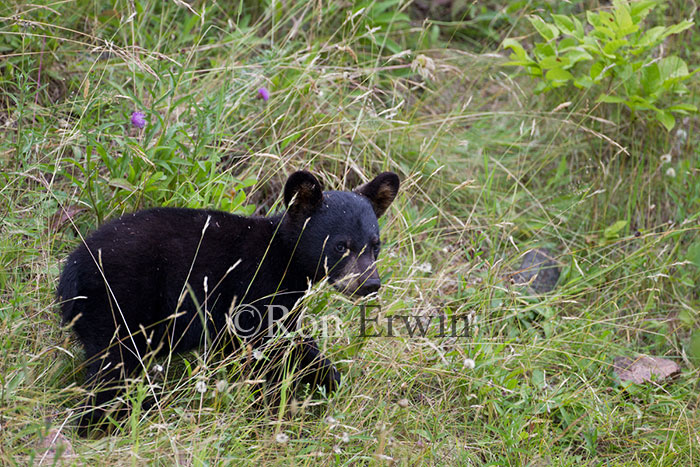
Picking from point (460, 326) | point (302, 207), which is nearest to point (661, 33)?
point (460, 326)

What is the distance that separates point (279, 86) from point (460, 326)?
1.97m

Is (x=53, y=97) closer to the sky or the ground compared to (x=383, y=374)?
closer to the sky

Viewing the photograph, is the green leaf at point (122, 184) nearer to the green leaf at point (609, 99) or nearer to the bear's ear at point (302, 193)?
the bear's ear at point (302, 193)

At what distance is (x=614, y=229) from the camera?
16.1 ft

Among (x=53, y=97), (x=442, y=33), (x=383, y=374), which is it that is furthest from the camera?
(x=442, y=33)

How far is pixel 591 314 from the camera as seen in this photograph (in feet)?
14.2

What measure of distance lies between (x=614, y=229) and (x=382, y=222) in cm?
154

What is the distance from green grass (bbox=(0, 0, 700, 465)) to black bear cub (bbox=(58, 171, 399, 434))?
6.9 inches

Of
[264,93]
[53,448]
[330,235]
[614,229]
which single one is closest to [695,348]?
[614,229]

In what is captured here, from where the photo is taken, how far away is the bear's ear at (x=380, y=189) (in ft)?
12.9

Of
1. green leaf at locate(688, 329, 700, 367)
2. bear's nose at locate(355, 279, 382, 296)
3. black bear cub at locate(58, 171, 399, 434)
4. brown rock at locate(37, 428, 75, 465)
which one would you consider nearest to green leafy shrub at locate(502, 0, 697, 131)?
green leaf at locate(688, 329, 700, 367)

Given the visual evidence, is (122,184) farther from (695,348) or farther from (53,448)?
(695,348)

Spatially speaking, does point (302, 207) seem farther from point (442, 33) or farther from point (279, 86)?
point (442, 33)

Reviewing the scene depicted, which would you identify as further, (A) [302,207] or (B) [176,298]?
(A) [302,207]
